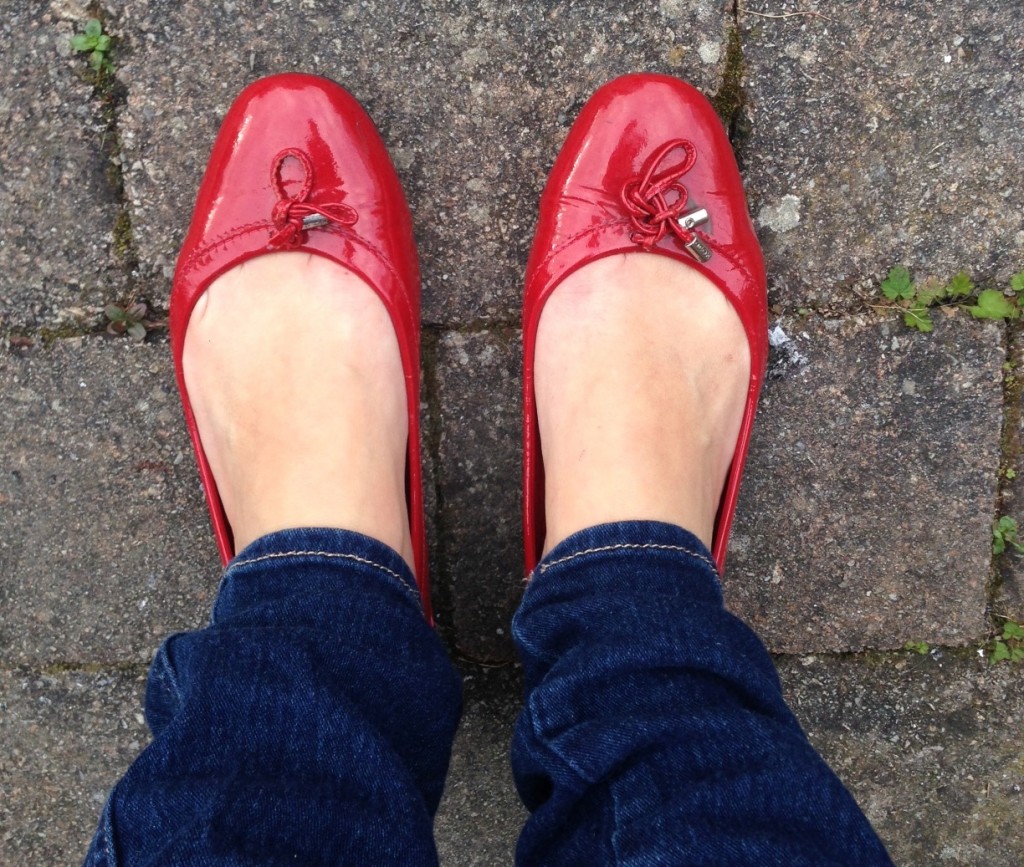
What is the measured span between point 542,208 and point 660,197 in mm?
184

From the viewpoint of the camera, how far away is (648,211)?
1.19 m

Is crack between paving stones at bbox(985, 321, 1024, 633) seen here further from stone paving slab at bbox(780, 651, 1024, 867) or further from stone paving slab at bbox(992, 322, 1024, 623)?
stone paving slab at bbox(780, 651, 1024, 867)

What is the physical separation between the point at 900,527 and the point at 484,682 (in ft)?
2.45

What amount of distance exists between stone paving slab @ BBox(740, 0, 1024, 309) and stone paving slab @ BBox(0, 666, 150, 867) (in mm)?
1344

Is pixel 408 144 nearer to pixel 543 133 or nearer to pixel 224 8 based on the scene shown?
pixel 543 133

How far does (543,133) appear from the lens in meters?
1.25

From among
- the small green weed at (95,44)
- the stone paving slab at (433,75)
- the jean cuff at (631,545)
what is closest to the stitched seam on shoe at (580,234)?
the stone paving slab at (433,75)

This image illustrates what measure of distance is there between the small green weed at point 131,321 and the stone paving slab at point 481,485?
48 cm

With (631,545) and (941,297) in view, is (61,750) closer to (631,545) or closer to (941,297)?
(631,545)

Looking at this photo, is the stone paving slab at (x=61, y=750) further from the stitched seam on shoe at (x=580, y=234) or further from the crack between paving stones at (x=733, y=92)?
the crack between paving stones at (x=733, y=92)

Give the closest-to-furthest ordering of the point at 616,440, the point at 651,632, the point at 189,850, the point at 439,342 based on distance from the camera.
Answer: the point at 189,850 → the point at 651,632 → the point at 616,440 → the point at 439,342

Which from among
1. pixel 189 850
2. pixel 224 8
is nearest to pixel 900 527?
pixel 189 850

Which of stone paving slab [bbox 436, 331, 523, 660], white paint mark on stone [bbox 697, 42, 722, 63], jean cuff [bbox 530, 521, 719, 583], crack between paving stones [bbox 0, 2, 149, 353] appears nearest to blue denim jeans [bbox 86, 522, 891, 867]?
jean cuff [bbox 530, 521, 719, 583]

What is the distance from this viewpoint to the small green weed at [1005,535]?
131 centimetres
